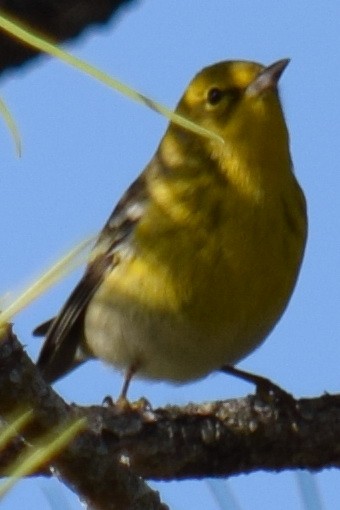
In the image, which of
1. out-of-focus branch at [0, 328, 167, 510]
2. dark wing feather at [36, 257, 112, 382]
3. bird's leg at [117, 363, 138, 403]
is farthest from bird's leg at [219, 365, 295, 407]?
out-of-focus branch at [0, 328, 167, 510]

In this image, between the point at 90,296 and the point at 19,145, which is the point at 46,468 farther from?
the point at 90,296

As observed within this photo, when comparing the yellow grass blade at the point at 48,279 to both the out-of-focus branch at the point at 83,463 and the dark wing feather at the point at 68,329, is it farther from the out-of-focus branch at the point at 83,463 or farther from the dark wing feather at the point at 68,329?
the dark wing feather at the point at 68,329

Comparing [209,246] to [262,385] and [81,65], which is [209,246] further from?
[81,65]


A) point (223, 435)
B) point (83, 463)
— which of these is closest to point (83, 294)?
point (223, 435)

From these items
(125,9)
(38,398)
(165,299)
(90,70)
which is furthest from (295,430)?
(90,70)

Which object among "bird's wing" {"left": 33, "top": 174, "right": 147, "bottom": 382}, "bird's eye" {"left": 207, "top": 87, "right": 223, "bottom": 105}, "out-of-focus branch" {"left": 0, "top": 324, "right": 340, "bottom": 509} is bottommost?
"out-of-focus branch" {"left": 0, "top": 324, "right": 340, "bottom": 509}

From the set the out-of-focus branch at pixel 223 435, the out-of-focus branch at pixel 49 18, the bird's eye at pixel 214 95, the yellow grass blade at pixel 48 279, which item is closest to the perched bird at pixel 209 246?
the bird's eye at pixel 214 95

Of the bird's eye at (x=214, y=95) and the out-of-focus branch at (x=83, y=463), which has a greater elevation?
the bird's eye at (x=214, y=95)

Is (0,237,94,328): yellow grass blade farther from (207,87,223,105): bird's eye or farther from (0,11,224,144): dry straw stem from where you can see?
(207,87,223,105): bird's eye
